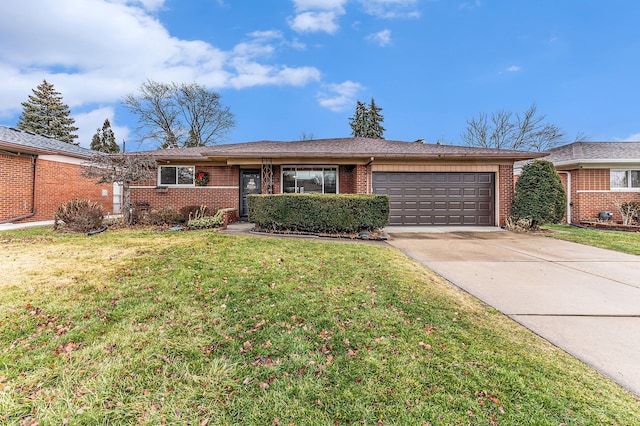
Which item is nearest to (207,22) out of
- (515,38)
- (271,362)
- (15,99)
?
(271,362)

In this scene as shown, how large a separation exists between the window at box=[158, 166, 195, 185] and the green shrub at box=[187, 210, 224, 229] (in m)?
3.38

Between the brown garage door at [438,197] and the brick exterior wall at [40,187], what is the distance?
12.1 metres

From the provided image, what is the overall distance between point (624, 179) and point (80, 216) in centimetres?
2020

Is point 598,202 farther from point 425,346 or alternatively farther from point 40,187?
point 40,187

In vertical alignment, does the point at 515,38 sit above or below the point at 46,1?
above

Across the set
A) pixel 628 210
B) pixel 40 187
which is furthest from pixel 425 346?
pixel 40 187

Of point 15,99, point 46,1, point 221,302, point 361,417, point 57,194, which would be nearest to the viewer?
point 361,417

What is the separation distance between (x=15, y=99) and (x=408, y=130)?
139 ft

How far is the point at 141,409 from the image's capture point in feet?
6.05

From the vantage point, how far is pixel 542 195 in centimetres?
938

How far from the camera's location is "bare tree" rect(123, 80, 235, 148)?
26047mm

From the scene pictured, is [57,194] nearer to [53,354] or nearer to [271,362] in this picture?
[53,354]

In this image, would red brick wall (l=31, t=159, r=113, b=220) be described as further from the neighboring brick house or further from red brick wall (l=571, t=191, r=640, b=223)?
Result: red brick wall (l=571, t=191, r=640, b=223)

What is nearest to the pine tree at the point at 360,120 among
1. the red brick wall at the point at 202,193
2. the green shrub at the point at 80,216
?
the red brick wall at the point at 202,193
